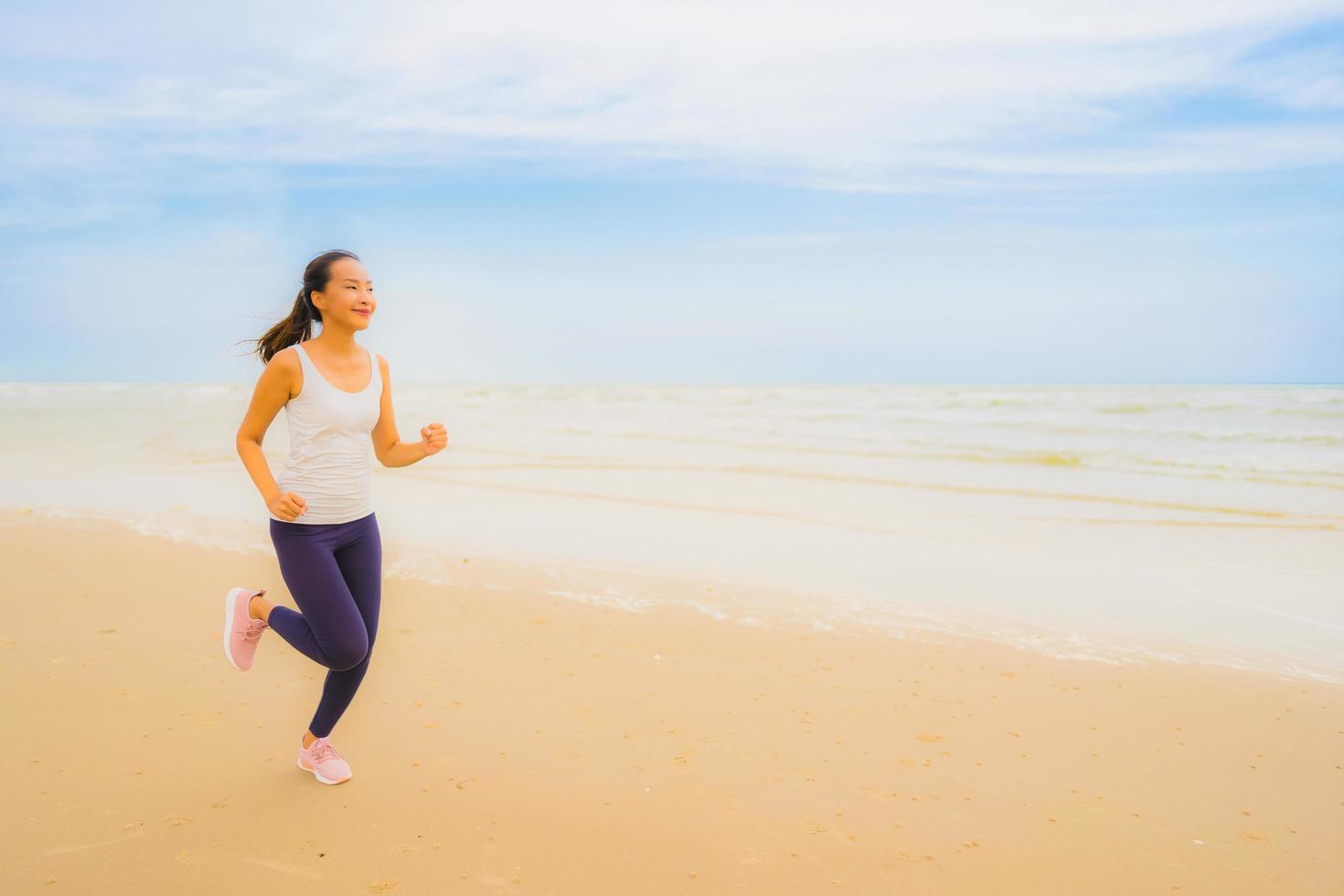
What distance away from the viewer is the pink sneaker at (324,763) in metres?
3.61

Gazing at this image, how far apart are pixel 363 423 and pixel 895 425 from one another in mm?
25731

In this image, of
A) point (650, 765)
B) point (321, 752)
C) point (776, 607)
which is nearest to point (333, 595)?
point (321, 752)

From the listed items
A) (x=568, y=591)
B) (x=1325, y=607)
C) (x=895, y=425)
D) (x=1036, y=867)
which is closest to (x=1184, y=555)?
(x=1325, y=607)

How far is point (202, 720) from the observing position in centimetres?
424

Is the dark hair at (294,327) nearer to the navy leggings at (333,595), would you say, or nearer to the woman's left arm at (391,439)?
the woman's left arm at (391,439)

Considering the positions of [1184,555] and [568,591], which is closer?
[568,591]

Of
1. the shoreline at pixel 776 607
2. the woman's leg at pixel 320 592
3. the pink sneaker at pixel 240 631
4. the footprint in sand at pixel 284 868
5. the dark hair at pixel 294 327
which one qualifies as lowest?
the shoreline at pixel 776 607

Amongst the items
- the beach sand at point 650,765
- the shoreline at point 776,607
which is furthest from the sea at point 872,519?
the beach sand at point 650,765

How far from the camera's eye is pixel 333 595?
3.29 meters

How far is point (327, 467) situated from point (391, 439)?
38cm

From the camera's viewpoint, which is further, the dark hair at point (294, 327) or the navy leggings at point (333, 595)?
the dark hair at point (294, 327)

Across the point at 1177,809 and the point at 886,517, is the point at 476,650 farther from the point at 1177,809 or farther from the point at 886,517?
the point at 886,517

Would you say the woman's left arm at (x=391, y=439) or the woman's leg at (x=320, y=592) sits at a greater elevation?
the woman's left arm at (x=391, y=439)

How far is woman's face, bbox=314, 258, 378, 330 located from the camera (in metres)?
3.38
